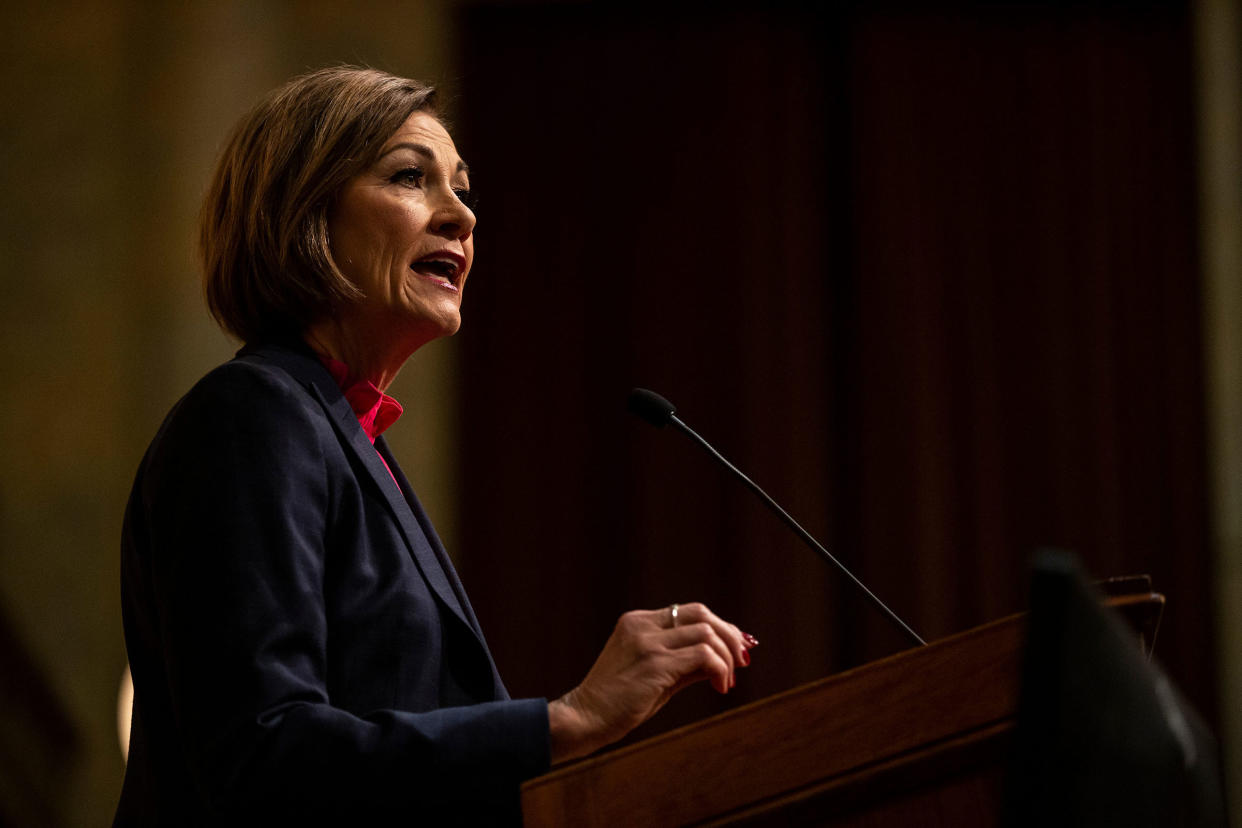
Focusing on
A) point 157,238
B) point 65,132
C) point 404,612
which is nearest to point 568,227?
point 157,238

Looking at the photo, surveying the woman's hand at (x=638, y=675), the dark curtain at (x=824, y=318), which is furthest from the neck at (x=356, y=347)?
the dark curtain at (x=824, y=318)

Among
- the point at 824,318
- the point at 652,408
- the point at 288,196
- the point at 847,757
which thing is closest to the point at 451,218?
the point at 288,196

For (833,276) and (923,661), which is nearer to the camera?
(923,661)

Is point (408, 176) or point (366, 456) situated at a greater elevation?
point (408, 176)

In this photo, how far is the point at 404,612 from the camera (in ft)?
4.42

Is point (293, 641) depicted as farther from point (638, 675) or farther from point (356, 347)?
point (356, 347)

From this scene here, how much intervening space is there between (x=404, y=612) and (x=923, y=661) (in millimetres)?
541

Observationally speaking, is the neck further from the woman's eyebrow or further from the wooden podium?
the wooden podium

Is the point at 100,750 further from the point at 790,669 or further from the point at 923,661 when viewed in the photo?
the point at 923,661

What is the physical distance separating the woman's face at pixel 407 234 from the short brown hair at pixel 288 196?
3 cm

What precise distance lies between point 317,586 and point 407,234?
574mm

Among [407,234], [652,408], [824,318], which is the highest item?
[407,234]

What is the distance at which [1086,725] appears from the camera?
75cm

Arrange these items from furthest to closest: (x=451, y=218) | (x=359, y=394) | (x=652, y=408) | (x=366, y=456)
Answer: (x=652, y=408) < (x=451, y=218) < (x=359, y=394) < (x=366, y=456)
